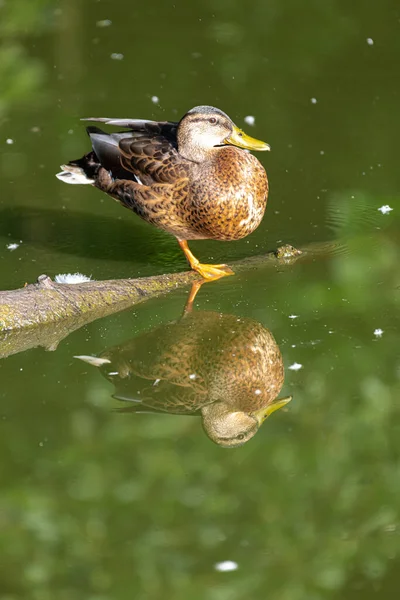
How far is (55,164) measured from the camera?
23.9 ft

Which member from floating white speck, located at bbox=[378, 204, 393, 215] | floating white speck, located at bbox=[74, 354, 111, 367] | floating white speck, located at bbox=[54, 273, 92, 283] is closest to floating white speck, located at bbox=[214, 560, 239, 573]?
floating white speck, located at bbox=[74, 354, 111, 367]

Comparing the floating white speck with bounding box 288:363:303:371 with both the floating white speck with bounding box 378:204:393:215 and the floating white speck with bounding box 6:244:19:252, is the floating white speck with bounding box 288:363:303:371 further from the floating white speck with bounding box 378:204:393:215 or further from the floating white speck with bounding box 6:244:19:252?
the floating white speck with bounding box 6:244:19:252

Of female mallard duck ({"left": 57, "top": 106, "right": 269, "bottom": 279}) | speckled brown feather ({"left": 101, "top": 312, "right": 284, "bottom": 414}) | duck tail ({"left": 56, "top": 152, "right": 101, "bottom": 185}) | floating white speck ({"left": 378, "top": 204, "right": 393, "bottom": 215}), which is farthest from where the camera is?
floating white speck ({"left": 378, "top": 204, "right": 393, "bottom": 215})

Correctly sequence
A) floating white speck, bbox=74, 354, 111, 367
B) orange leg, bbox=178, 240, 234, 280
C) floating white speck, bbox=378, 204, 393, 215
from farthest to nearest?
floating white speck, bbox=378, 204, 393, 215
orange leg, bbox=178, 240, 234, 280
floating white speck, bbox=74, 354, 111, 367

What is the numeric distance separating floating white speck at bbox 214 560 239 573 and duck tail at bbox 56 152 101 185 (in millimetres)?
3020

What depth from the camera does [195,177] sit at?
18.1 feet

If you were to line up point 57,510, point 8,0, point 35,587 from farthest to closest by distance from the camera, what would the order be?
point 8,0
point 57,510
point 35,587

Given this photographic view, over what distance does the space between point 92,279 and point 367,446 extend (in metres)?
2.14

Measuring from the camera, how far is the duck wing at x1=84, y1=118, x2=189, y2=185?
559 centimetres

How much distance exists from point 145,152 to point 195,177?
0.36 meters

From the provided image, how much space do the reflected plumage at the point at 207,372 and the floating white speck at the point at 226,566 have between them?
0.72m

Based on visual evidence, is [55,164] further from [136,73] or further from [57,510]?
[57,510]

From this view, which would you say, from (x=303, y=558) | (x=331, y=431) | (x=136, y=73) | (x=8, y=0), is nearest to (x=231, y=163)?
(x=331, y=431)

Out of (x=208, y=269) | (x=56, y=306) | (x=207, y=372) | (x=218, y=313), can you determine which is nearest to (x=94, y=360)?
(x=56, y=306)
